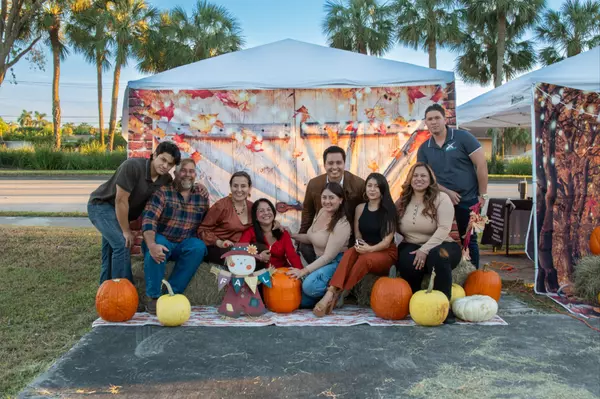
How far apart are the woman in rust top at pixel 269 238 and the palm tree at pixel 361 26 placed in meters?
19.6

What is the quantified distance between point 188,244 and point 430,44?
20.8 m

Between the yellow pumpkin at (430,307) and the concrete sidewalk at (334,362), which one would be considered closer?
the concrete sidewalk at (334,362)

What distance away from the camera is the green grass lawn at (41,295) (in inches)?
125

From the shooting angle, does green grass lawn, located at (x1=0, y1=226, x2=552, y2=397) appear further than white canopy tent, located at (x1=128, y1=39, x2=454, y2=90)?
No

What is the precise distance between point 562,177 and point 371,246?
203cm

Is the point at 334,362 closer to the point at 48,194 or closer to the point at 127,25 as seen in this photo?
the point at 48,194

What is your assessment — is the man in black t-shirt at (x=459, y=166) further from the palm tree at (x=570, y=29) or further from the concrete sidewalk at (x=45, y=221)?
the palm tree at (x=570, y=29)

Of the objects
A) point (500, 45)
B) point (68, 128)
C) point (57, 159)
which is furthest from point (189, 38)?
point (68, 128)

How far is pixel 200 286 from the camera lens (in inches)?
168

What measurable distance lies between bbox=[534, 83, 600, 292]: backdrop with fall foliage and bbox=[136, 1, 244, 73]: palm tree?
19.1m

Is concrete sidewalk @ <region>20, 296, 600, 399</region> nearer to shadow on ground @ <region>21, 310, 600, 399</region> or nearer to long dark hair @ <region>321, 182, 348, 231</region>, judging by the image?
shadow on ground @ <region>21, 310, 600, 399</region>

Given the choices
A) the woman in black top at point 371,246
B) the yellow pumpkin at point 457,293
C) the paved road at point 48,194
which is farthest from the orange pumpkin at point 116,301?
the paved road at point 48,194

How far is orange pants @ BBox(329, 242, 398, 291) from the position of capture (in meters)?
3.94

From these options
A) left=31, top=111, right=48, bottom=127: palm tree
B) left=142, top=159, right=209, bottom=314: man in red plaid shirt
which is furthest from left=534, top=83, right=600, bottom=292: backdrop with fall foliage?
left=31, top=111, right=48, bottom=127: palm tree
